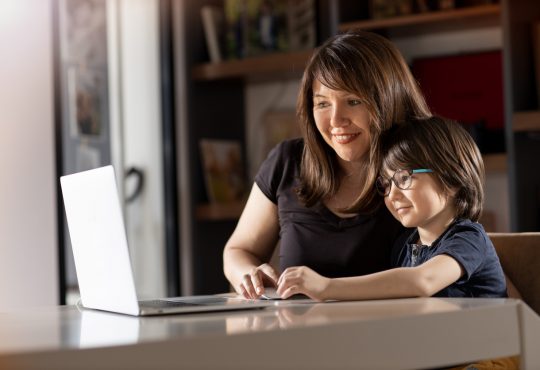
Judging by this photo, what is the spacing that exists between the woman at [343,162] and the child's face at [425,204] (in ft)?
0.53

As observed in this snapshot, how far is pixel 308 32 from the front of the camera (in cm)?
368

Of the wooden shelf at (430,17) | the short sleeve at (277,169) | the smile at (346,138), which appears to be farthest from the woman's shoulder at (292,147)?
the wooden shelf at (430,17)

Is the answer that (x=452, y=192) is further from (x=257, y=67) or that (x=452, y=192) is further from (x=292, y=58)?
(x=257, y=67)

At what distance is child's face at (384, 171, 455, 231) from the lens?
164cm

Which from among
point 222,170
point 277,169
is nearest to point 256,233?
point 277,169

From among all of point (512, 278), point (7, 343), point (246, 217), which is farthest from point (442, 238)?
point (7, 343)

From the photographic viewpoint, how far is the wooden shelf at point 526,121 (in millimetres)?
2998

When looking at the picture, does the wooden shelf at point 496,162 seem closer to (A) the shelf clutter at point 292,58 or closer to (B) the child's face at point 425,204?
(A) the shelf clutter at point 292,58

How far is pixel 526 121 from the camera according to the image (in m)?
3.02

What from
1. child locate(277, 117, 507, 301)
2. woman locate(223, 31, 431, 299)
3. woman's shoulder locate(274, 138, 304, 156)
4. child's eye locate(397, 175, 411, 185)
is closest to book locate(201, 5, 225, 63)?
woman's shoulder locate(274, 138, 304, 156)

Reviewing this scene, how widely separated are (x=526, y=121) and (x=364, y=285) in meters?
1.79

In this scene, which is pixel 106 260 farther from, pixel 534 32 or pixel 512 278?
pixel 534 32

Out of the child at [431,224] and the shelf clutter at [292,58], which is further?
the shelf clutter at [292,58]

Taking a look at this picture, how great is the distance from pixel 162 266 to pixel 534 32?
189cm
